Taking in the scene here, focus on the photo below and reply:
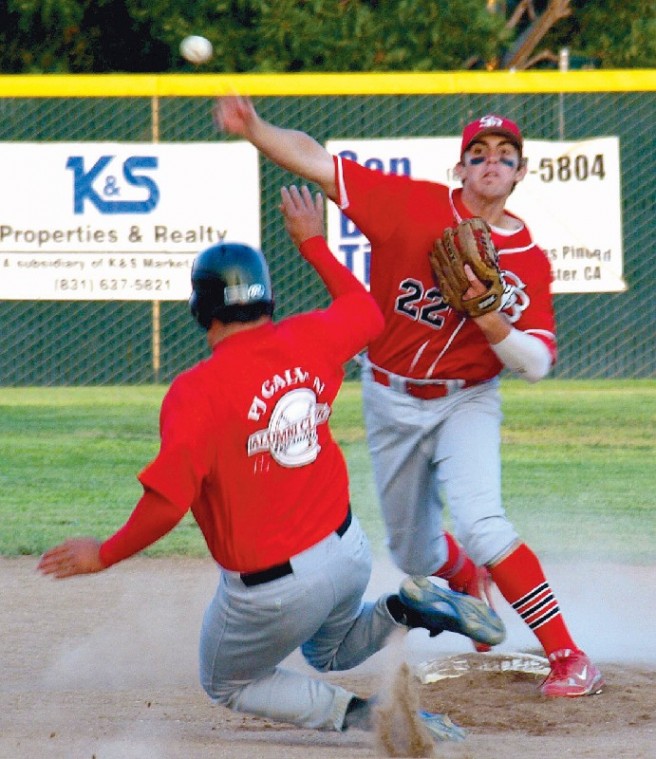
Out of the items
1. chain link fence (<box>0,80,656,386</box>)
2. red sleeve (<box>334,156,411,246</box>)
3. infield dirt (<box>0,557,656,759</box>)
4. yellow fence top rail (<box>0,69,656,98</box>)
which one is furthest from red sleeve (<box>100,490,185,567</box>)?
yellow fence top rail (<box>0,69,656,98</box>)

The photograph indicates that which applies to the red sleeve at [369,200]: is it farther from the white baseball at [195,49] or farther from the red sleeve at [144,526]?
the white baseball at [195,49]

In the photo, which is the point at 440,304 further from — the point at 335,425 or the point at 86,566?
the point at 335,425

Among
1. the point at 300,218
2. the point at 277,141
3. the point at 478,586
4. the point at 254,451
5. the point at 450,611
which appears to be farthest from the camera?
the point at 478,586

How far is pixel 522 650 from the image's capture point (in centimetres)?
480

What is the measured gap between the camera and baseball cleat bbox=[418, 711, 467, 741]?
350cm

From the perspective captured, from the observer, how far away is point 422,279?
169 inches

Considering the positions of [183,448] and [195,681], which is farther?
[195,681]

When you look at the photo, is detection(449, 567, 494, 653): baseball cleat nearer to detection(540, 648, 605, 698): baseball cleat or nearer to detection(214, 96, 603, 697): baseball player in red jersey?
detection(214, 96, 603, 697): baseball player in red jersey

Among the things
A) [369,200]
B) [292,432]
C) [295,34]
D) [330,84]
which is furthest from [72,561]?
[295,34]

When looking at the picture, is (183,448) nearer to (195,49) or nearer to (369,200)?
(369,200)

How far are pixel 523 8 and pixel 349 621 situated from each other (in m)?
13.4

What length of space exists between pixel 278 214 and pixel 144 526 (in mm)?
8440

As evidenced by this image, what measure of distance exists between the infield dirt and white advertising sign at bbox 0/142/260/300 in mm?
4948

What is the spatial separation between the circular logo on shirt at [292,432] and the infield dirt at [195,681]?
585mm
